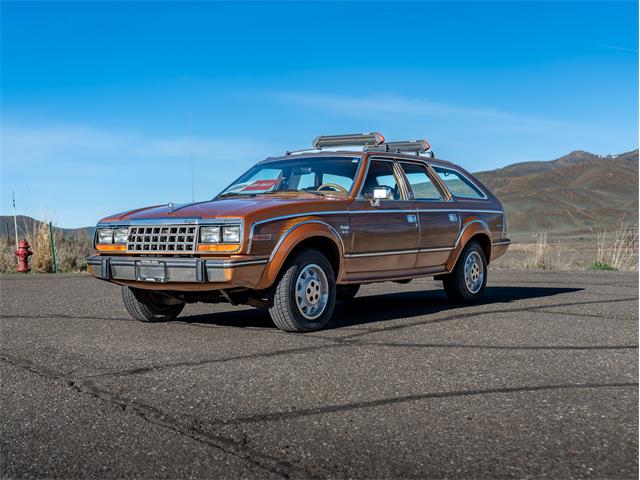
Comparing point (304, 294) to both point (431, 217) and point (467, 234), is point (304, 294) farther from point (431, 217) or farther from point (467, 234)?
point (467, 234)

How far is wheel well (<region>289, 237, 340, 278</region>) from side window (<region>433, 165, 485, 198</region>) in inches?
95.5

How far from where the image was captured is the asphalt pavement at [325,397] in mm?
3600

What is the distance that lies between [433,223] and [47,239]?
10.7 m

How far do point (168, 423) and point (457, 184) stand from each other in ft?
21.5

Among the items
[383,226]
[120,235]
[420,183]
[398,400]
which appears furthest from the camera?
[420,183]

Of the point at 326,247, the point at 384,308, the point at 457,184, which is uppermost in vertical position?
the point at 457,184

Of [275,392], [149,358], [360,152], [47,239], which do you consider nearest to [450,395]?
[275,392]

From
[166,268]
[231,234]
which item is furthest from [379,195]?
[166,268]

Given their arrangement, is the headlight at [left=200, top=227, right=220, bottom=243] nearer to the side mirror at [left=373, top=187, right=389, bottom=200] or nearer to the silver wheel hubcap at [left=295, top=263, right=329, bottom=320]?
the silver wheel hubcap at [left=295, top=263, right=329, bottom=320]

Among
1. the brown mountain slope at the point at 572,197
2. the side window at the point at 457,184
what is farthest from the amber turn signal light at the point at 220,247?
the brown mountain slope at the point at 572,197

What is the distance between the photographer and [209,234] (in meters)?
6.96

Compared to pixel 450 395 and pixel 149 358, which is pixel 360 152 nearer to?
pixel 149 358

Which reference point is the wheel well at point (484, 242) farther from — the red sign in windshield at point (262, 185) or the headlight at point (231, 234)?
the headlight at point (231, 234)

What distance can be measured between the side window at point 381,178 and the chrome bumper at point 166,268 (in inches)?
79.2
